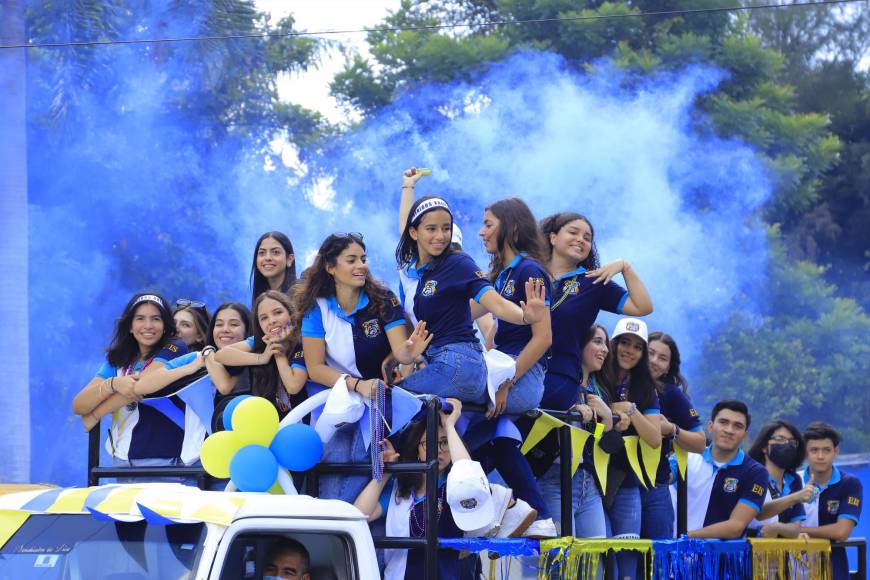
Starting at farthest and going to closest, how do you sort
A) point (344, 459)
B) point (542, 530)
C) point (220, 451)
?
point (542, 530) < point (344, 459) < point (220, 451)

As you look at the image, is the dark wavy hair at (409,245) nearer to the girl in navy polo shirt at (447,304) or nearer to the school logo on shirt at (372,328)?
the girl in navy polo shirt at (447,304)

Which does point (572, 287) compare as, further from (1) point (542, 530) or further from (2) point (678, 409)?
(1) point (542, 530)

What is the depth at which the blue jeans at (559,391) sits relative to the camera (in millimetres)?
6766

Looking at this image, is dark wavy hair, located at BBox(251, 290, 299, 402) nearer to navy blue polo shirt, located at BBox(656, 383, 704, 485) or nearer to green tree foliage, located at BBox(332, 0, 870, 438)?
navy blue polo shirt, located at BBox(656, 383, 704, 485)

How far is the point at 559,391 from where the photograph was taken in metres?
6.79

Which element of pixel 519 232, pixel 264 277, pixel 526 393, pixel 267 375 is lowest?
pixel 526 393

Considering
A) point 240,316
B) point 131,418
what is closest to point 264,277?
point 240,316

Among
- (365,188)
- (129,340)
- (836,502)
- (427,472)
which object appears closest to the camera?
(427,472)

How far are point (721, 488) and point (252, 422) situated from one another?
3707 mm

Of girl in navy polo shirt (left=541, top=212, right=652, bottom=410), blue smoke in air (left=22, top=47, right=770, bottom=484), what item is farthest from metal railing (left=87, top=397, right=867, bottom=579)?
blue smoke in air (left=22, top=47, right=770, bottom=484)

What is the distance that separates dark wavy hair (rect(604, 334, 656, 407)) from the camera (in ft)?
24.4

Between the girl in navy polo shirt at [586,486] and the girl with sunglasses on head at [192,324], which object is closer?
the girl in navy polo shirt at [586,486]

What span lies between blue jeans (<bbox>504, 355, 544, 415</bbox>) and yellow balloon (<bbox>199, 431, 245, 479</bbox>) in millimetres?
1383

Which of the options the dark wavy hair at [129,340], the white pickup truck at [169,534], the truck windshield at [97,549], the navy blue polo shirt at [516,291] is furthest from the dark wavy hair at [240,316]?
the truck windshield at [97,549]
